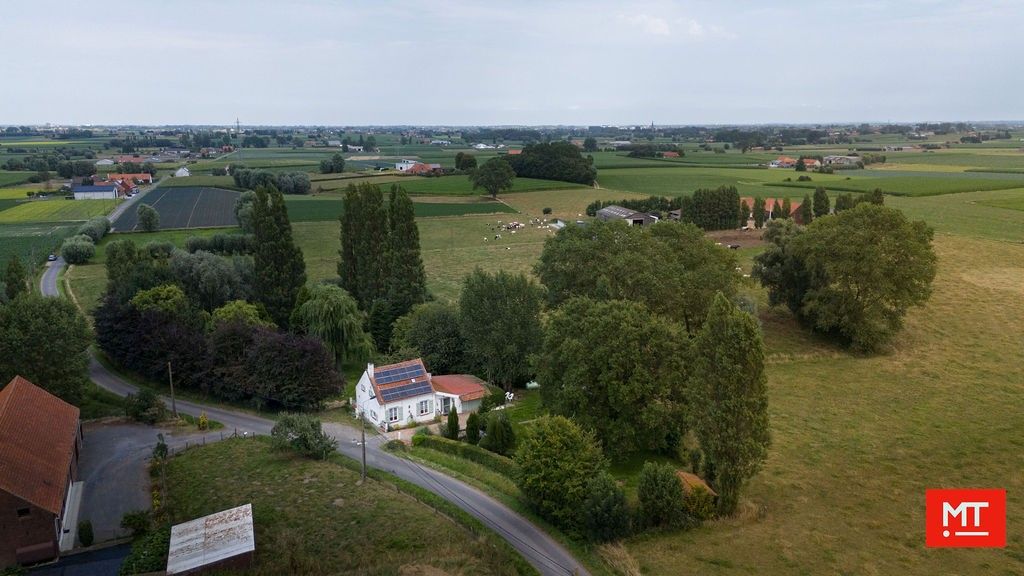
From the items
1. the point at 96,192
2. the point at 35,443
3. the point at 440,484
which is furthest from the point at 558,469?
the point at 96,192

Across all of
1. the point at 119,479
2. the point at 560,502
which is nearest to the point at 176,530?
the point at 119,479

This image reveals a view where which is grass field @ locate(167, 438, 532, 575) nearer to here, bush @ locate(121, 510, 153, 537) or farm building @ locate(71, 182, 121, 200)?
bush @ locate(121, 510, 153, 537)

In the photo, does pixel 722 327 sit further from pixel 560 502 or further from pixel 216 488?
pixel 216 488

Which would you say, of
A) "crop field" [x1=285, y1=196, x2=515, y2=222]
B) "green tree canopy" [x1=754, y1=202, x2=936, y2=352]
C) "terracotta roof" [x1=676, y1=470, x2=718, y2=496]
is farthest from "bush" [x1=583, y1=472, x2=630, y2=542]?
"crop field" [x1=285, y1=196, x2=515, y2=222]

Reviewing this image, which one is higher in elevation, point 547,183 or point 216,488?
point 547,183

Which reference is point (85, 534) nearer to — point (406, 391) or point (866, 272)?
point (406, 391)

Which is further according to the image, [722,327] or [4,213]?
[4,213]

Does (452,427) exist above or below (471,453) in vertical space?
above
